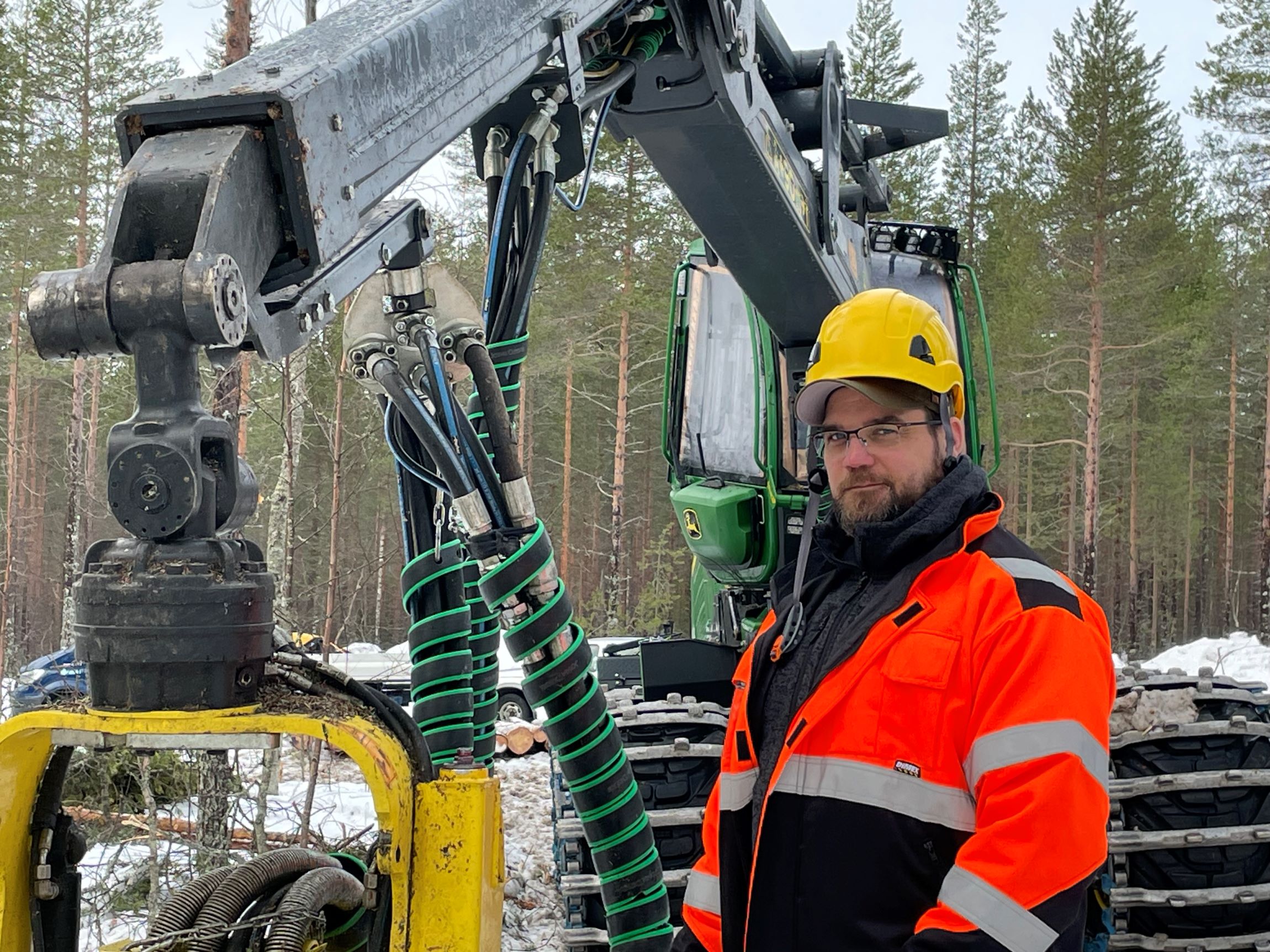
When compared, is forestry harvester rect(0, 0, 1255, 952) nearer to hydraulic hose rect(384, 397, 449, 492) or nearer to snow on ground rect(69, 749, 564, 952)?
hydraulic hose rect(384, 397, 449, 492)

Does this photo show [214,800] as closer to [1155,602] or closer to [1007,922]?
[1007,922]

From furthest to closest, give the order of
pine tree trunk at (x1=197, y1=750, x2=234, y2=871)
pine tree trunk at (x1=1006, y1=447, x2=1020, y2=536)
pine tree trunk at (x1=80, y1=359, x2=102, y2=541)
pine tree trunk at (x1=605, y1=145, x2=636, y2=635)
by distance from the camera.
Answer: pine tree trunk at (x1=1006, y1=447, x2=1020, y2=536) → pine tree trunk at (x1=605, y1=145, x2=636, y2=635) → pine tree trunk at (x1=80, y1=359, x2=102, y2=541) → pine tree trunk at (x1=197, y1=750, x2=234, y2=871)

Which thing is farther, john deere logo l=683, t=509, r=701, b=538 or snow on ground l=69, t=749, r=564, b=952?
snow on ground l=69, t=749, r=564, b=952

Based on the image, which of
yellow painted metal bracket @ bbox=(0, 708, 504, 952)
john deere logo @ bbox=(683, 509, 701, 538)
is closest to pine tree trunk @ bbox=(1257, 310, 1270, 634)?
john deere logo @ bbox=(683, 509, 701, 538)

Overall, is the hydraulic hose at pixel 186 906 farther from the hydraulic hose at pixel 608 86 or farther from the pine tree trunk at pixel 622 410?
the pine tree trunk at pixel 622 410

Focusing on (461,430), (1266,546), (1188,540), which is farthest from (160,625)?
(1188,540)

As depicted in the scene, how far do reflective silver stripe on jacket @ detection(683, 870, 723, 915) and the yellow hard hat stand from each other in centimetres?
113

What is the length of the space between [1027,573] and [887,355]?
0.59 metres

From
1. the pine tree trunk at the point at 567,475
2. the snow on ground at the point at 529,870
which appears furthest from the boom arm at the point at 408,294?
the pine tree trunk at the point at 567,475

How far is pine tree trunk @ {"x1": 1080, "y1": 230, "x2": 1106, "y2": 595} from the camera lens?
24281 millimetres

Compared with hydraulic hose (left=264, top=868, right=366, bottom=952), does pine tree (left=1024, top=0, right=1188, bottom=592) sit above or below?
above

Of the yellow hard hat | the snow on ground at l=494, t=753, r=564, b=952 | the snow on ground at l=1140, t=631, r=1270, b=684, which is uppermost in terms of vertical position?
the yellow hard hat

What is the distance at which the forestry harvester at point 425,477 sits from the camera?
1.79 meters

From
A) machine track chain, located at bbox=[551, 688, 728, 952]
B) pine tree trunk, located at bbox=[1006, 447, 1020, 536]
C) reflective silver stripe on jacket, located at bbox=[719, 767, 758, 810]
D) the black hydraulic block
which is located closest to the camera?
the black hydraulic block
